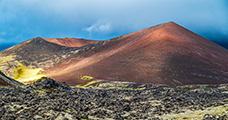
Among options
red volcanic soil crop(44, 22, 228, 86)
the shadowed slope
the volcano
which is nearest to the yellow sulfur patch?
the shadowed slope

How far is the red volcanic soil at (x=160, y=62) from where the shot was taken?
197 feet

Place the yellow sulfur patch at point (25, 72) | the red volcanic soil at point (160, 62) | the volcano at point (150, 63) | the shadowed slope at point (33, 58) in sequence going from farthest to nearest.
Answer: the shadowed slope at point (33, 58)
the yellow sulfur patch at point (25, 72)
the volcano at point (150, 63)
the red volcanic soil at point (160, 62)

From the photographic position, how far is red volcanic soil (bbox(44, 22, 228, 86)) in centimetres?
6016

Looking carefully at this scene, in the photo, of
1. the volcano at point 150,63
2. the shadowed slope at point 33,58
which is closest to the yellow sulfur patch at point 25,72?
the shadowed slope at point 33,58

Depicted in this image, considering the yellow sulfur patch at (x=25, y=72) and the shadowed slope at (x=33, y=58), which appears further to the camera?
the shadowed slope at (x=33, y=58)

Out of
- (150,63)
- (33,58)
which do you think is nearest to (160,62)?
(150,63)

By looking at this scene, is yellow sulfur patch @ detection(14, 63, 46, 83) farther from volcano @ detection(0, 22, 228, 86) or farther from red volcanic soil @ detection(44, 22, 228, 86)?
red volcanic soil @ detection(44, 22, 228, 86)

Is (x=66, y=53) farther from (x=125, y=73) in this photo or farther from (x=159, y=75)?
(x=159, y=75)

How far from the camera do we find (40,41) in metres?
137

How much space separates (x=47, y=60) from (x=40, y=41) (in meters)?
34.6

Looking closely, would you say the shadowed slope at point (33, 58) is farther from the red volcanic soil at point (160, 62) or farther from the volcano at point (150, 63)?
the red volcanic soil at point (160, 62)

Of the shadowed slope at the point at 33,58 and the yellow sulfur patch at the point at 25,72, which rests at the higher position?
the shadowed slope at the point at 33,58

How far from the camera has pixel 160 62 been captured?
2675 inches

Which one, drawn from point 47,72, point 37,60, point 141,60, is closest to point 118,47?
point 141,60
